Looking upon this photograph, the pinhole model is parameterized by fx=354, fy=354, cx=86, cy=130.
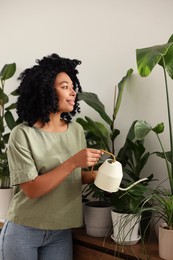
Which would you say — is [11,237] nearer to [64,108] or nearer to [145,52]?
[64,108]

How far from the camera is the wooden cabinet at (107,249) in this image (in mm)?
1463

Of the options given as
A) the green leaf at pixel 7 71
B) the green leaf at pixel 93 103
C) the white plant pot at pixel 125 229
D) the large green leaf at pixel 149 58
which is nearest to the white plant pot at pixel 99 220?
the white plant pot at pixel 125 229

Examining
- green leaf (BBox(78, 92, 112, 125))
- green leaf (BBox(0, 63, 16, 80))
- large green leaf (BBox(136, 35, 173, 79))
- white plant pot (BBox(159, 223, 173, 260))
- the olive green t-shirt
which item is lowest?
white plant pot (BBox(159, 223, 173, 260))

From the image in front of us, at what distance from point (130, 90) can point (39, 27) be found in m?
0.88

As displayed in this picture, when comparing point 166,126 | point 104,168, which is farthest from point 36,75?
point 166,126

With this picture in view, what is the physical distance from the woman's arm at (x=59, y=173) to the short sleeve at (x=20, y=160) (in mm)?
32

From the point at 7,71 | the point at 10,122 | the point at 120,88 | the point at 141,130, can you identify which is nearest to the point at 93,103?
the point at 120,88

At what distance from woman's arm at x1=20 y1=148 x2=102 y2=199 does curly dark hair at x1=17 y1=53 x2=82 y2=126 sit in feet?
0.82

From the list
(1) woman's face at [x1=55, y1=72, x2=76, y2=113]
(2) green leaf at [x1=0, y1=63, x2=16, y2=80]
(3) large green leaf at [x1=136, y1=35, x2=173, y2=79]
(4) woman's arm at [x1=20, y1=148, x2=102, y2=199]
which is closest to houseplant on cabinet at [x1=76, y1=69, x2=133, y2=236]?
(1) woman's face at [x1=55, y1=72, x2=76, y2=113]

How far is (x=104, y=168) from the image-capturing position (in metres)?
1.36

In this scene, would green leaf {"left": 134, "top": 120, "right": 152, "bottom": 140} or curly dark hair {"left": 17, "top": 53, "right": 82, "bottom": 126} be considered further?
curly dark hair {"left": 17, "top": 53, "right": 82, "bottom": 126}

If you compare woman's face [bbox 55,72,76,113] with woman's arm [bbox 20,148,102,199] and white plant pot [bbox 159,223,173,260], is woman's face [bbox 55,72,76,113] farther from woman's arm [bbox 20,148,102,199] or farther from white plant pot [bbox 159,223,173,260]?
white plant pot [bbox 159,223,173,260]

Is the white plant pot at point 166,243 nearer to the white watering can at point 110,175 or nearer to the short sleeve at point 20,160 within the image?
the white watering can at point 110,175

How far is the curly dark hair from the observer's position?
60.9 inches
